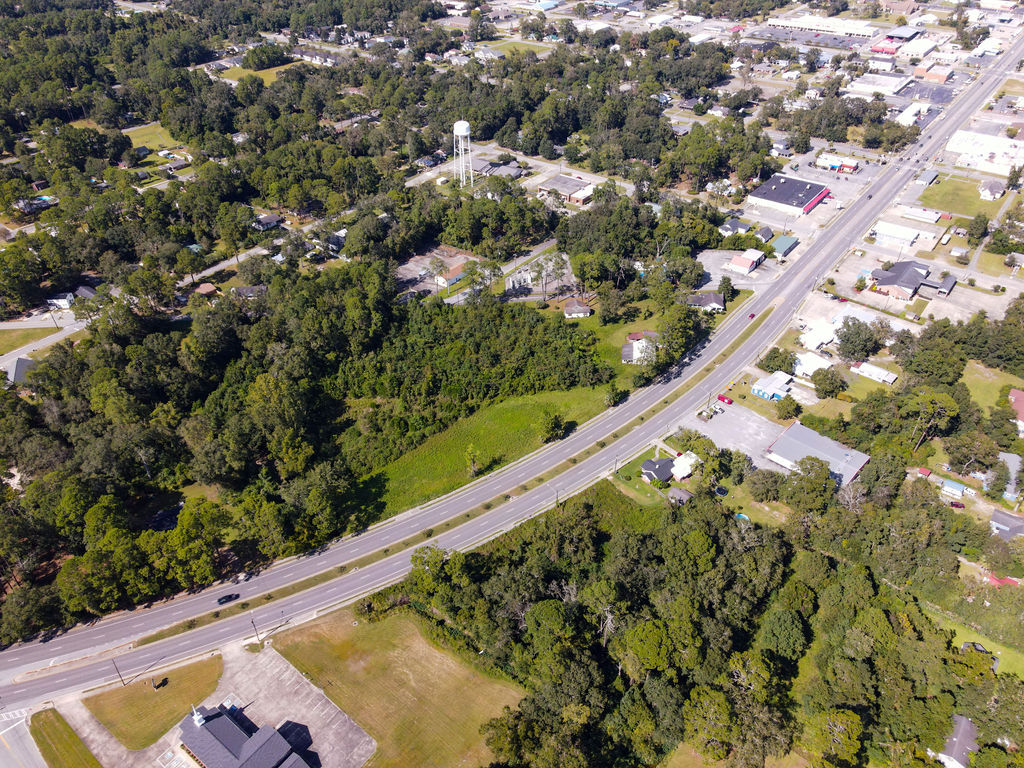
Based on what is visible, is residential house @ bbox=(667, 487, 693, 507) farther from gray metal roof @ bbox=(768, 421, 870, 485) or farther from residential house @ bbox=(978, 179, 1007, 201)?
residential house @ bbox=(978, 179, 1007, 201)

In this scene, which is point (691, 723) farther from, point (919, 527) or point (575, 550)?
point (919, 527)

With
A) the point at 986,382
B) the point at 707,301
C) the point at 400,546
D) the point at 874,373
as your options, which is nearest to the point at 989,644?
the point at 874,373

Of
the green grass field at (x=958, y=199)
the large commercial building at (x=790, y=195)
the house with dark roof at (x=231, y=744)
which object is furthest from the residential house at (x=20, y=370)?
the green grass field at (x=958, y=199)

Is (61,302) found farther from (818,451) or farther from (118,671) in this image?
(818,451)

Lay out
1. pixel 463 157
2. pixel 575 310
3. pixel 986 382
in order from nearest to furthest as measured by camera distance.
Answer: pixel 986 382 → pixel 575 310 → pixel 463 157

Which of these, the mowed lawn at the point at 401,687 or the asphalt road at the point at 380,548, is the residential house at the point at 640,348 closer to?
the asphalt road at the point at 380,548

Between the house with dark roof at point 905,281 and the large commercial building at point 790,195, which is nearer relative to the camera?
the house with dark roof at point 905,281

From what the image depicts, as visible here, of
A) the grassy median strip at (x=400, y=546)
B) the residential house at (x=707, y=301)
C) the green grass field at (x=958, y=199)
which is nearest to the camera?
the grassy median strip at (x=400, y=546)
